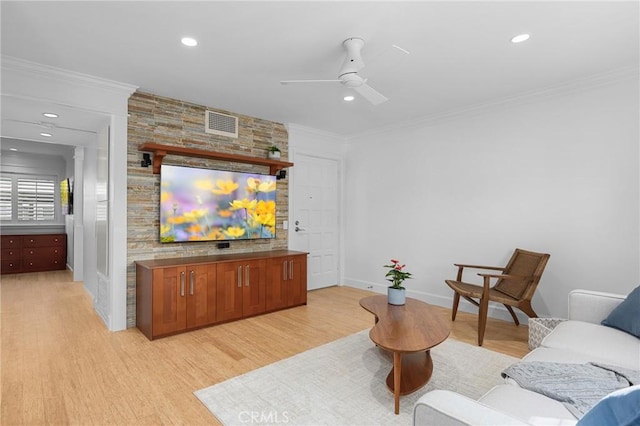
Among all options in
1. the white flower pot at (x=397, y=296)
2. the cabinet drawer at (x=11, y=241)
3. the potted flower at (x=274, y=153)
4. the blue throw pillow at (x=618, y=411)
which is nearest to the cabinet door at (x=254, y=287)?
the potted flower at (x=274, y=153)

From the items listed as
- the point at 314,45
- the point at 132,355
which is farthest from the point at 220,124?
the point at 132,355

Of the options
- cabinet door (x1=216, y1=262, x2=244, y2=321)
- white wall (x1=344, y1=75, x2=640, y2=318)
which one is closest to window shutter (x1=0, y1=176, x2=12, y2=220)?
cabinet door (x1=216, y1=262, x2=244, y2=321)

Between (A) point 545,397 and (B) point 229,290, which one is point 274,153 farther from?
(A) point 545,397

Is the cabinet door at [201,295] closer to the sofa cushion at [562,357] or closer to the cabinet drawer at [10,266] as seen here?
the sofa cushion at [562,357]

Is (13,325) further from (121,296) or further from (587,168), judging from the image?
(587,168)

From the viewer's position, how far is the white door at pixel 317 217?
5.15m

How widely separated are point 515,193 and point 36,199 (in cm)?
909

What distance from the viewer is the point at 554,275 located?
3.50 m

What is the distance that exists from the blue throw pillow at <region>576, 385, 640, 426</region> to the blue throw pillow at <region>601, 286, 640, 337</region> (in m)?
1.89

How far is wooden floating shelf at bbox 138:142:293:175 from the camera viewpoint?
3.50 m

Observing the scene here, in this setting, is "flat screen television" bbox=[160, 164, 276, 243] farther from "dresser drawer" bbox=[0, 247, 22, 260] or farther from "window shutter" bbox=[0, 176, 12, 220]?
"window shutter" bbox=[0, 176, 12, 220]

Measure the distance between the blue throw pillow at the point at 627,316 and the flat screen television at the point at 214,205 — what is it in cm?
366

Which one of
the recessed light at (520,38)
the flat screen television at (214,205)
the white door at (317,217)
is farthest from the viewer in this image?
the white door at (317,217)

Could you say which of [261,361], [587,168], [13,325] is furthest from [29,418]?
[587,168]
